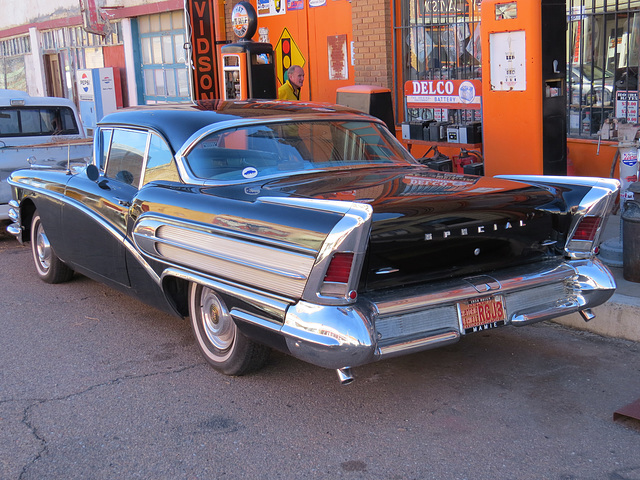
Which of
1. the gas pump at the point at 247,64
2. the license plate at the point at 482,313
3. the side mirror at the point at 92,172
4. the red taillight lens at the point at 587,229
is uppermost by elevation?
the gas pump at the point at 247,64

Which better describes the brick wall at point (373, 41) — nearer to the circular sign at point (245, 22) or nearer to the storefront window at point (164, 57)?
the circular sign at point (245, 22)

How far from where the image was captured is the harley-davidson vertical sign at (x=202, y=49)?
1216 cm

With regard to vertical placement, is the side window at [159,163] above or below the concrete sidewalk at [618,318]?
above

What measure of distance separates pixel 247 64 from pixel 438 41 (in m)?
2.64

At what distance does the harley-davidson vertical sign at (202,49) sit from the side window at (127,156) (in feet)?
22.1

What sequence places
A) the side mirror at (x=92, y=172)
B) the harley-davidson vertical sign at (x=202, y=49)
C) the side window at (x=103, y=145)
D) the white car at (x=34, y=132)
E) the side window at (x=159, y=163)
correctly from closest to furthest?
the side window at (x=159, y=163), the side mirror at (x=92, y=172), the side window at (x=103, y=145), the white car at (x=34, y=132), the harley-davidson vertical sign at (x=202, y=49)

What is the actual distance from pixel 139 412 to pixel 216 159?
5.36ft

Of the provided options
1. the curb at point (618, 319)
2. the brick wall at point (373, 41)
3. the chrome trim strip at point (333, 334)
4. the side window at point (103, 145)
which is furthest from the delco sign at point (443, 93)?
the chrome trim strip at point (333, 334)

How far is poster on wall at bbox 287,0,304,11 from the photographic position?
40.4 ft

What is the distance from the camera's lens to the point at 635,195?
5.48 m

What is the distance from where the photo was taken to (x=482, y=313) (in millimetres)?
4000

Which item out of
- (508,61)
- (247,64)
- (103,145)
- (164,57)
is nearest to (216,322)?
(103,145)

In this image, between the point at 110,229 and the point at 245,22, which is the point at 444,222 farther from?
the point at 245,22

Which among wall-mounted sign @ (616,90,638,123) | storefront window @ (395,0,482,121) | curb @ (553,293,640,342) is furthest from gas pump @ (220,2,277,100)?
curb @ (553,293,640,342)
